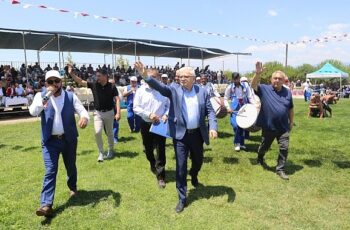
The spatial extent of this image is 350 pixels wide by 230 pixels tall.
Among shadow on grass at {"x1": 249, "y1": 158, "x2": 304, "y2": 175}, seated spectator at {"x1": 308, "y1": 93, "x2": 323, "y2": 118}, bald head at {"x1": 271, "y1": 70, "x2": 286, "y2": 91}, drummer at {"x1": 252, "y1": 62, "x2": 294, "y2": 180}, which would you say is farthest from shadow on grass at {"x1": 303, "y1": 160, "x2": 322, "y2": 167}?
seated spectator at {"x1": 308, "y1": 93, "x2": 323, "y2": 118}

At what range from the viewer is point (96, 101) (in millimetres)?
8328

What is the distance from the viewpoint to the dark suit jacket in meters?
5.53

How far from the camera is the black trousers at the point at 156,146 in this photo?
264 inches

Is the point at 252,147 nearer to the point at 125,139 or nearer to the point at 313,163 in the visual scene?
the point at 313,163

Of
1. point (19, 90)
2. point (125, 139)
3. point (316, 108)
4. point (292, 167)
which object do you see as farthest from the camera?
point (19, 90)

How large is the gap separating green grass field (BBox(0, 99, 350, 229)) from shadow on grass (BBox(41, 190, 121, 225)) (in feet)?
0.05

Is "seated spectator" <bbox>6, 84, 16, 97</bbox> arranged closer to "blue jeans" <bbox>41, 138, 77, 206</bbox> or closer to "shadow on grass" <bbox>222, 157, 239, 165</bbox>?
"shadow on grass" <bbox>222, 157, 239, 165</bbox>

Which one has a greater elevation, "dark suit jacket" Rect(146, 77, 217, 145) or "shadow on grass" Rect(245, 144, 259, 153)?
"dark suit jacket" Rect(146, 77, 217, 145)

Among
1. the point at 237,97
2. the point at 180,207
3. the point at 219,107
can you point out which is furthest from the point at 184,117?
the point at 237,97

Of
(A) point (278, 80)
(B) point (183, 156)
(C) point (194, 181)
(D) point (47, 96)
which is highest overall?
(A) point (278, 80)

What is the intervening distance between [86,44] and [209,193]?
20.4 meters

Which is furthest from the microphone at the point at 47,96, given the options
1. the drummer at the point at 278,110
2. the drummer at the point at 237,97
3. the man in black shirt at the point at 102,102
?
the drummer at the point at 237,97

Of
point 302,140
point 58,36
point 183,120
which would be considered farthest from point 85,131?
point 58,36

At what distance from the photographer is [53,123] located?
5367 millimetres
